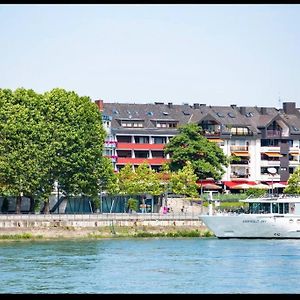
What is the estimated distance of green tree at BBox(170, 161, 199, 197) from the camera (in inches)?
3723

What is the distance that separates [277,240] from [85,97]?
71.8ft

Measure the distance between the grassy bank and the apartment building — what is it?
3553 cm

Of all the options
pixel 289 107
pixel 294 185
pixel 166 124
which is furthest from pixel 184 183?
pixel 289 107

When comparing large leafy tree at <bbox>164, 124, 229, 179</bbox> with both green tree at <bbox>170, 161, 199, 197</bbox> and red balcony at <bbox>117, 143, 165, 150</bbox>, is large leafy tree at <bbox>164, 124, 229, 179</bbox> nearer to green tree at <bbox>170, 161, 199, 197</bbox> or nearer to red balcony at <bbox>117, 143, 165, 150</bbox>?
red balcony at <bbox>117, 143, 165, 150</bbox>

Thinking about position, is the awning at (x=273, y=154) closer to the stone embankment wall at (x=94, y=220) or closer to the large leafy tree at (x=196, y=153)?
the large leafy tree at (x=196, y=153)

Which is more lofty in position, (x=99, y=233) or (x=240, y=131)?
(x=240, y=131)

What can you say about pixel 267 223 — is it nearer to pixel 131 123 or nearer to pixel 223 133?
pixel 131 123

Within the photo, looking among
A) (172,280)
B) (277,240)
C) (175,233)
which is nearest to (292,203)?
(277,240)

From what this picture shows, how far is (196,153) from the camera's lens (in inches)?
4205

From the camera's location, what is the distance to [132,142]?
112 metres

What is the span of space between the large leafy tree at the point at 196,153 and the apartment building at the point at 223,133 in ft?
15.0

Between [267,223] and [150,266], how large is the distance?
2943 centimetres

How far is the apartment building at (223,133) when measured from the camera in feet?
367

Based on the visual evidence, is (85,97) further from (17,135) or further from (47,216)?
(47,216)
